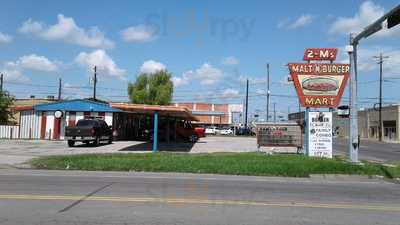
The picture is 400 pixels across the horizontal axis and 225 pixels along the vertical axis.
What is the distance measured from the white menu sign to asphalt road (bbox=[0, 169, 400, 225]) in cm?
1001

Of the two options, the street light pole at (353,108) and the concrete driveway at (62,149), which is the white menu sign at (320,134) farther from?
the concrete driveway at (62,149)

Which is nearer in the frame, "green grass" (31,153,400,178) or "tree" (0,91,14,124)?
"green grass" (31,153,400,178)

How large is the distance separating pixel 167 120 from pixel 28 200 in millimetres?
32420

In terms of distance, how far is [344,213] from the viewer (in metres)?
9.66

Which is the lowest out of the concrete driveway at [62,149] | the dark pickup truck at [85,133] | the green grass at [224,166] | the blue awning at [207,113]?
the green grass at [224,166]

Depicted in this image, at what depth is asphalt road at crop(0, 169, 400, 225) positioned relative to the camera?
870 cm

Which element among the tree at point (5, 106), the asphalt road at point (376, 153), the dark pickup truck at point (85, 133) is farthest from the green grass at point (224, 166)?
the tree at point (5, 106)

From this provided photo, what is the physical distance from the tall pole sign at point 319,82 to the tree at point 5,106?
35.8 metres

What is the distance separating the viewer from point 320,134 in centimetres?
2614

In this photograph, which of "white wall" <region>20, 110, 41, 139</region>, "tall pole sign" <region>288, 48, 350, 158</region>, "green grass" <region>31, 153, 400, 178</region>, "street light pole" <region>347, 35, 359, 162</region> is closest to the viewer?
"green grass" <region>31, 153, 400, 178</region>

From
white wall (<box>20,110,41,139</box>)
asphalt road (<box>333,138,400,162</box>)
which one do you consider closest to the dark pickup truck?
white wall (<box>20,110,41,139</box>)

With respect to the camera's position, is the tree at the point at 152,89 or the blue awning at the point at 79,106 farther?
the tree at the point at 152,89

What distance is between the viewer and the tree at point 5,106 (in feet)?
171

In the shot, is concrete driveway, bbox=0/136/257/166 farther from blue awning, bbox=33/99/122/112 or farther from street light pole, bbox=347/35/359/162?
street light pole, bbox=347/35/359/162
